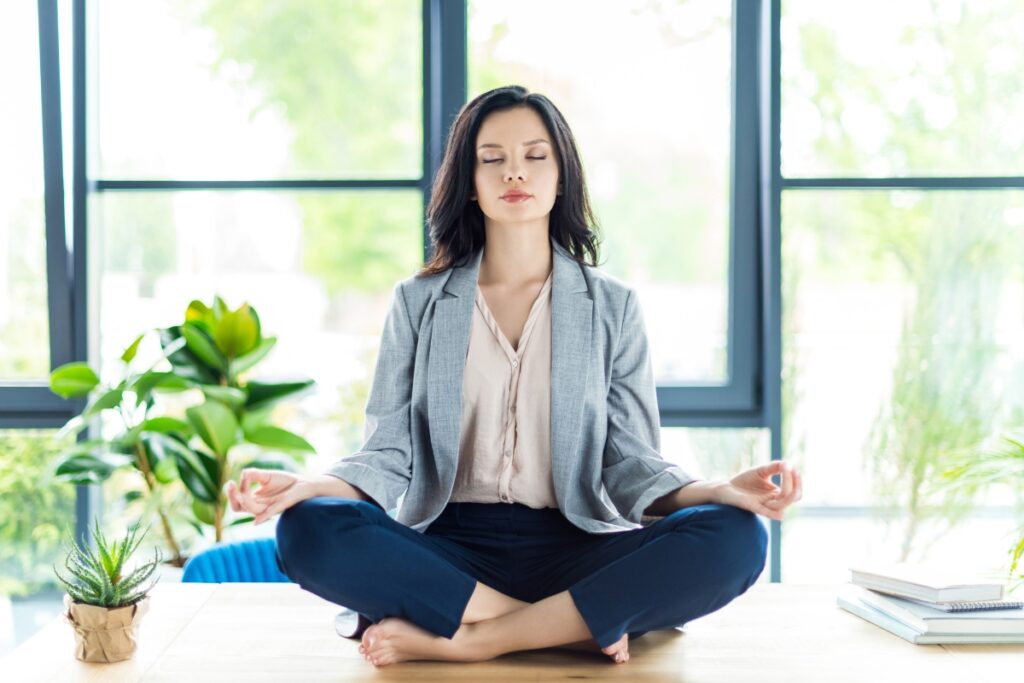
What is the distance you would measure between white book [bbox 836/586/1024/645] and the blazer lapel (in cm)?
68

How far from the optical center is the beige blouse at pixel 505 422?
2201 mm

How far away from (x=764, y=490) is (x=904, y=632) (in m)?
0.50

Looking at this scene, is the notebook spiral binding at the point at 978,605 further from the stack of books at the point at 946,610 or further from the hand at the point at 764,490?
the hand at the point at 764,490

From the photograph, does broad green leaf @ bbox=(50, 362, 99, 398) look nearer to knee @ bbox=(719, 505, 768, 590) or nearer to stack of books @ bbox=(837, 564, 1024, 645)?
knee @ bbox=(719, 505, 768, 590)

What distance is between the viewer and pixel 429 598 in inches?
74.8

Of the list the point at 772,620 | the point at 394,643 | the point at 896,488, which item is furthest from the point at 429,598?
the point at 896,488

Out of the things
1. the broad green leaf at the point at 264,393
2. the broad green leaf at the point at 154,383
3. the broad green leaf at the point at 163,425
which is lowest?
the broad green leaf at the point at 163,425

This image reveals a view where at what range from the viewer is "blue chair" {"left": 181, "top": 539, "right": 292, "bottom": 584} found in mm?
2471

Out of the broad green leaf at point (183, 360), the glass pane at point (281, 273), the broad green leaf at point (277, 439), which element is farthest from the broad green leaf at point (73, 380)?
the broad green leaf at point (277, 439)

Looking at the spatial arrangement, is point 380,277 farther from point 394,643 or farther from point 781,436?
point 394,643

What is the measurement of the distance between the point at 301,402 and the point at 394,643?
1572 mm

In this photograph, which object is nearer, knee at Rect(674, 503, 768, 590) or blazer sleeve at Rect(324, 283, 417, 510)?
knee at Rect(674, 503, 768, 590)

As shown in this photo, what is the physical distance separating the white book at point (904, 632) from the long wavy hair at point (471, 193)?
96 cm

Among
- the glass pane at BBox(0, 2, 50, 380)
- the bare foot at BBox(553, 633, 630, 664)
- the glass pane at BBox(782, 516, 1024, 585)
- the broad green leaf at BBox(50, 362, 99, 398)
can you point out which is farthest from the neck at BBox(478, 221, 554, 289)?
the glass pane at BBox(0, 2, 50, 380)
